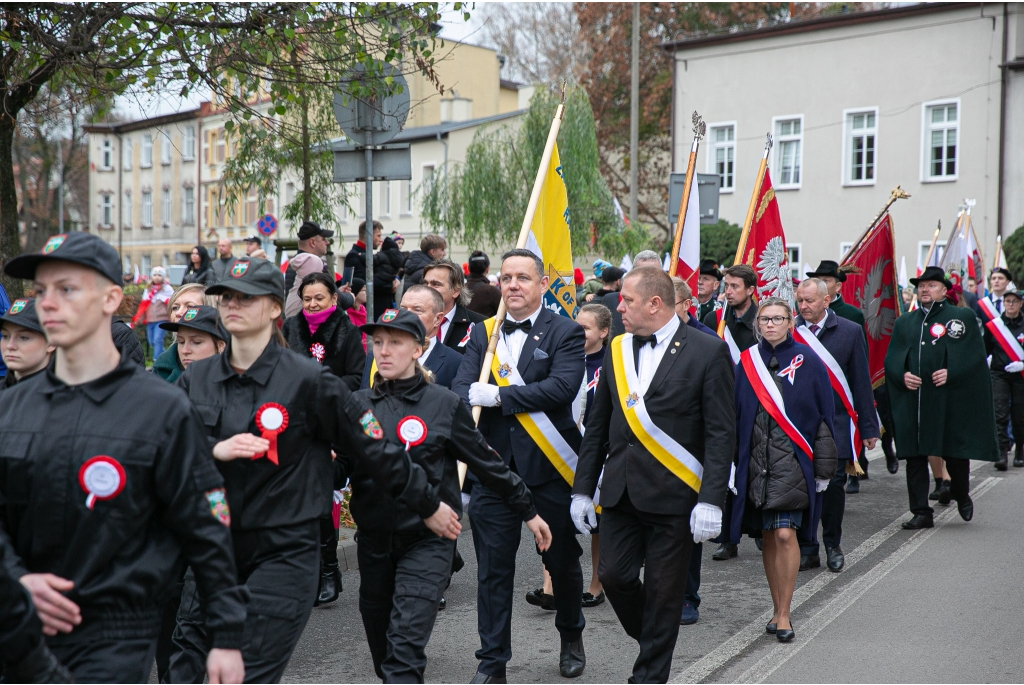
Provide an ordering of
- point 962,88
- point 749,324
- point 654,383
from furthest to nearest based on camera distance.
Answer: point 962,88 < point 749,324 < point 654,383

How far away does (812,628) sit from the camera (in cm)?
639

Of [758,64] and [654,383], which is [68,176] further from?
[654,383]

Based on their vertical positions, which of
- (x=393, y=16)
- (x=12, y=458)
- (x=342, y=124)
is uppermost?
(x=393, y=16)

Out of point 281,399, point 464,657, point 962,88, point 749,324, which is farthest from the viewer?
point 962,88

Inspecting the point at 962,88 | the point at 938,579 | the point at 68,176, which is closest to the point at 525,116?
the point at 962,88

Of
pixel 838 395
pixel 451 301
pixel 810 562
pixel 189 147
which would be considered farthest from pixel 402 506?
pixel 189 147

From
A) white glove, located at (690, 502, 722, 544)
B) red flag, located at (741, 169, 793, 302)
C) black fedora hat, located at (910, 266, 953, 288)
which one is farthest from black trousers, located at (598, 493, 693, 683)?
black fedora hat, located at (910, 266, 953, 288)

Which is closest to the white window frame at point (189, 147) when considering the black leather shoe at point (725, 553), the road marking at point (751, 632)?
the black leather shoe at point (725, 553)

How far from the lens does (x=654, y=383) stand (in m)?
5.07

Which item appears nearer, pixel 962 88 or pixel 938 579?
pixel 938 579

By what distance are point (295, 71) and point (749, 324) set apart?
13.7 ft

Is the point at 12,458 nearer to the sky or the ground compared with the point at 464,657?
nearer to the sky

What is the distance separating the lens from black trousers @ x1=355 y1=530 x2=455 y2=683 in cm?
423

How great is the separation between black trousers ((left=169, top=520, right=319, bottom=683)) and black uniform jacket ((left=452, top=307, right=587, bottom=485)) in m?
2.02
